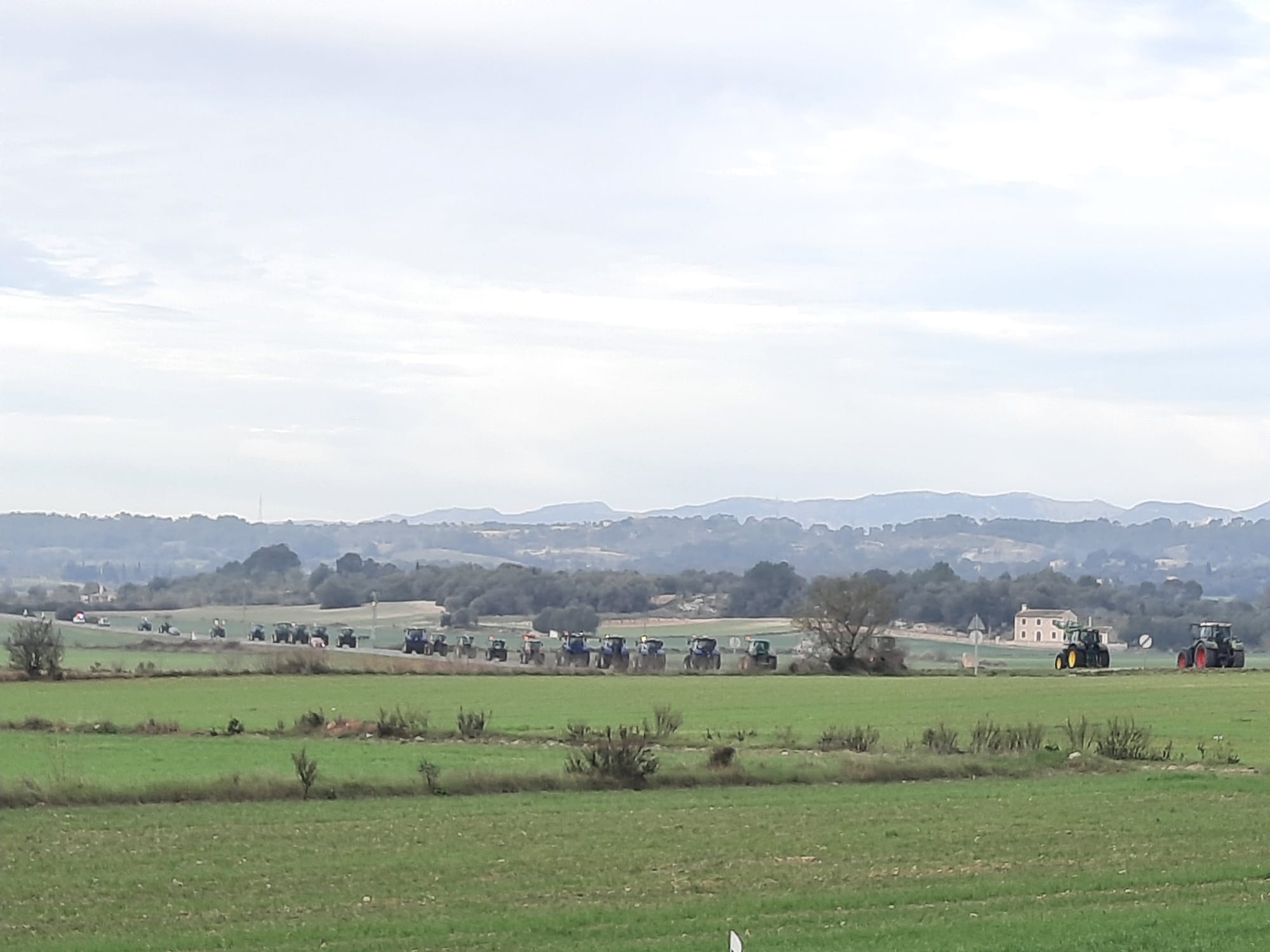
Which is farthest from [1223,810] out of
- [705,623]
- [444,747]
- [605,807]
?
[705,623]

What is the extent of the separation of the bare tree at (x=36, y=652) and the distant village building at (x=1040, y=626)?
369ft

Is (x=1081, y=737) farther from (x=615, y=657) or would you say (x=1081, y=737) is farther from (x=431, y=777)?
(x=615, y=657)

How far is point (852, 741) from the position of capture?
39375 millimetres

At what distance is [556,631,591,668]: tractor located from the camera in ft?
352

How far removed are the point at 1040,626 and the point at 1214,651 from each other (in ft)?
285

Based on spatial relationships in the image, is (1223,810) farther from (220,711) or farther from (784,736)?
(220,711)

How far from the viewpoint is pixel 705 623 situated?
187 m

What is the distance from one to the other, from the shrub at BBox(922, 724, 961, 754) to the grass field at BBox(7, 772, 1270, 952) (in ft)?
22.3

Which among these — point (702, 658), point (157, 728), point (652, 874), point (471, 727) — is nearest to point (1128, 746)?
point (471, 727)

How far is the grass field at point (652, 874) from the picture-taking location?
54.2ft

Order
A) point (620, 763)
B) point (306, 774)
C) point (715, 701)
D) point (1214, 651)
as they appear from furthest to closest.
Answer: point (1214, 651) → point (715, 701) → point (620, 763) → point (306, 774)

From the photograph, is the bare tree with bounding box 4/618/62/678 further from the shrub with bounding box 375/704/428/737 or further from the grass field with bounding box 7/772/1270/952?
the grass field with bounding box 7/772/1270/952

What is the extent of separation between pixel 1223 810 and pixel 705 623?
160019 mm

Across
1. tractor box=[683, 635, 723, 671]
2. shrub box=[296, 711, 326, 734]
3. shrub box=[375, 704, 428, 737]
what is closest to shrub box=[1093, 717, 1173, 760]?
shrub box=[375, 704, 428, 737]
